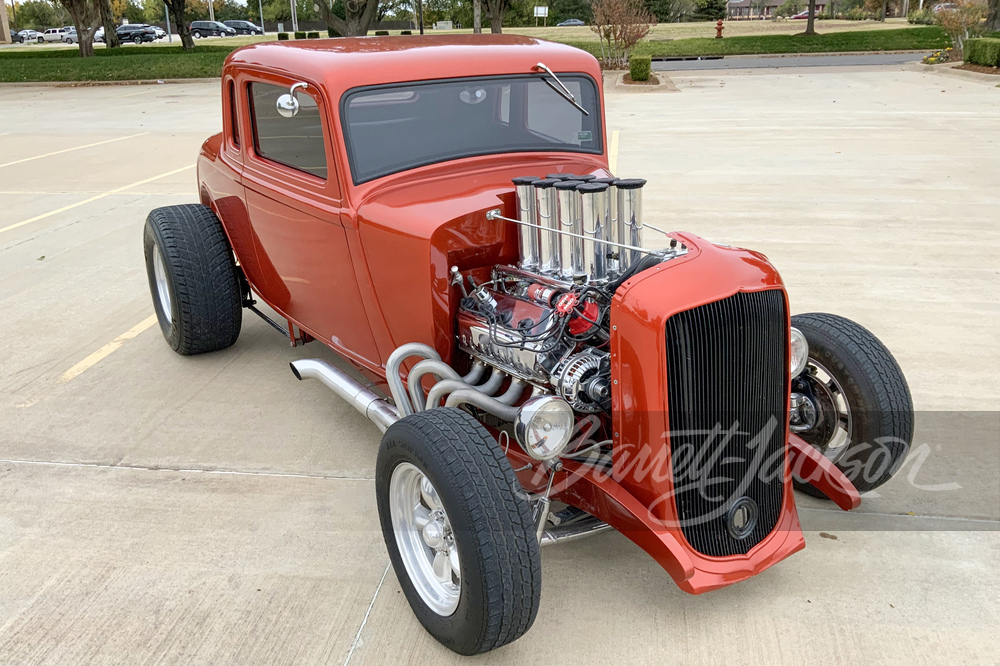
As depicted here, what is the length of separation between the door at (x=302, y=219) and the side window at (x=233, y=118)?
7.5 inches

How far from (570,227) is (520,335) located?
0.43 meters

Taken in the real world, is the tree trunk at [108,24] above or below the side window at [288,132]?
above

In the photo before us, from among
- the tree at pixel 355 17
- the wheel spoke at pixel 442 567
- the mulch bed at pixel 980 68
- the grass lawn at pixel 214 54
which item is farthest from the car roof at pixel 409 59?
the tree at pixel 355 17

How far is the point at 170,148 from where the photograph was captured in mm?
13234

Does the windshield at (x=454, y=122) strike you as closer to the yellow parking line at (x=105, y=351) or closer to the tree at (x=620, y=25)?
the yellow parking line at (x=105, y=351)

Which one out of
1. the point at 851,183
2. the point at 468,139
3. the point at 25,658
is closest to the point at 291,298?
the point at 468,139

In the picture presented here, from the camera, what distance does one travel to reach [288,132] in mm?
4078

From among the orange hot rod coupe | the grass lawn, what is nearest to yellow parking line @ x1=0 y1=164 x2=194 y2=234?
the orange hot rod coupe

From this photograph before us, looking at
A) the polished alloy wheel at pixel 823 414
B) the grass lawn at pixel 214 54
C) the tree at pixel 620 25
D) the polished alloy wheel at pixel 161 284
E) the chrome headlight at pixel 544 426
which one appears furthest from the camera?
the grass lawn at pixel 214 54

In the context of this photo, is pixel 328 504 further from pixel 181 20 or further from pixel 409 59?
pixel 181 20

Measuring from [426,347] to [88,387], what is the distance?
8.41 ft

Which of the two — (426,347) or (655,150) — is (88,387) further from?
(655,150)

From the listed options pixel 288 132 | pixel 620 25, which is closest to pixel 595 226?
pixel 288 132

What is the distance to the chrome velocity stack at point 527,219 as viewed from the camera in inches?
126
